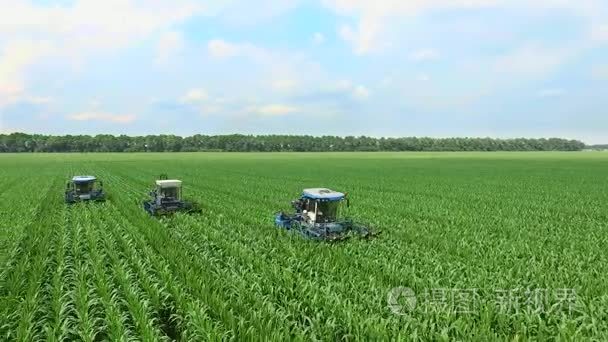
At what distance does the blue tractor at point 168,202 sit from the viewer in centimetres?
2353

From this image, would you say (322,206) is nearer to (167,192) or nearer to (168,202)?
(168,202)

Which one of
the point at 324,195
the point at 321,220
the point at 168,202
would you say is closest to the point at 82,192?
the point at 168,202

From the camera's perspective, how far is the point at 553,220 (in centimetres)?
2206

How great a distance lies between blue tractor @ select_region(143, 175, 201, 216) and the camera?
23528mm

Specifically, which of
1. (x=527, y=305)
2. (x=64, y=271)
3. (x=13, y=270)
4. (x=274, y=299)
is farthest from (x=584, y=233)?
(x=13, y=270)

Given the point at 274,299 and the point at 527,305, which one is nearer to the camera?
the point at 527,305

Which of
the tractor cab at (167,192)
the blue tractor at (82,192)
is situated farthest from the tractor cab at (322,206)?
the blue tractor at (82,192)

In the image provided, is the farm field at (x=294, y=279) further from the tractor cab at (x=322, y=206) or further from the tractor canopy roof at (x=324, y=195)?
the tractor canopy roof at (x=324, y=195)

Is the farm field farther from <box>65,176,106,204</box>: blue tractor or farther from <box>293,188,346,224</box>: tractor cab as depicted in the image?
<box>65,176,106,204</box>: blue tractor

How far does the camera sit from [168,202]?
24344 millimetres

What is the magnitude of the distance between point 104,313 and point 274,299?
3.81 meters

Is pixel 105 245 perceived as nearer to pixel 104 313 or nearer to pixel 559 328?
pixel 104 313

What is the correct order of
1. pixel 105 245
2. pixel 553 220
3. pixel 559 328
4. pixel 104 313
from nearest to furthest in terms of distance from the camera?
pixel 559 328, pixel 104 313, pixel 105 245, pixel 553 220

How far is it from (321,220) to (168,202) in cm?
1024
